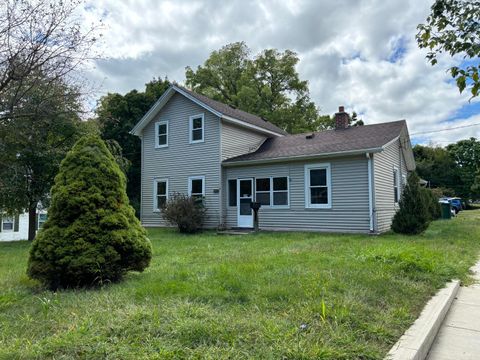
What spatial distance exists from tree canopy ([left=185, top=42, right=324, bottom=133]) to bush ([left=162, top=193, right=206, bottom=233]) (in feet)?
68.0

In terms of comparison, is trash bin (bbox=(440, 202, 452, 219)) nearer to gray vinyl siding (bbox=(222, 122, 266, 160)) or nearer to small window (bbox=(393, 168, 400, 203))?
small window (bbox=(393, 168, 400, 203))

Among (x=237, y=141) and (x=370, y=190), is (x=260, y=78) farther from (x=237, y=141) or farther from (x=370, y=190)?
(x=370, y=190)

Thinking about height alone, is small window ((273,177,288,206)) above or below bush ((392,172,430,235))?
above

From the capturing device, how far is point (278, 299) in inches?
153

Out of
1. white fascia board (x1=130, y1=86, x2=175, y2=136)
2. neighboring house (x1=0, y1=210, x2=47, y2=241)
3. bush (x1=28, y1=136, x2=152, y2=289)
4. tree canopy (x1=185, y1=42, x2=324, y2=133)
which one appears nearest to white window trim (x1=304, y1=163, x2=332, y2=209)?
white fascia board (x1=130, y1=86, x2=175, y2=136)

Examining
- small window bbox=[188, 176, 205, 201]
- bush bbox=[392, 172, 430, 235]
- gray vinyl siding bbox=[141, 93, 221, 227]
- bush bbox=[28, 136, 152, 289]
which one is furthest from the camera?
small window bbox=[188, 176, 205, 201]

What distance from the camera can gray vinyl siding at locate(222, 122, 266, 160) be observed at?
14.8 metres

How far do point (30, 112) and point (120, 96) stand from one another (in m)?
19.6

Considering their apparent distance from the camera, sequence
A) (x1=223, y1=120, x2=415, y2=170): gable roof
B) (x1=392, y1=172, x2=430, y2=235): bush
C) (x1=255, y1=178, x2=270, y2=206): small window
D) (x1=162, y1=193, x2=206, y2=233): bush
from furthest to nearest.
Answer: (x1=255, y1=178, x2=270, y2=206): small window < (x1=162, y1=193, x2=206, y2=233): bush < (x1=223, y1=120, x2=415, y2=170): gable roof < (x1=392, y1=172, x2=430, y2=235): bush

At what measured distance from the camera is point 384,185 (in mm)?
12680

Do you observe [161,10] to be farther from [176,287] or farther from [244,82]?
[244,82]

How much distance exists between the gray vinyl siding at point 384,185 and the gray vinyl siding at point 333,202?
0.53m

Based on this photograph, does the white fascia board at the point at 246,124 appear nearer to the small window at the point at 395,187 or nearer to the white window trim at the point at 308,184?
the white window trim at the point at 308,184

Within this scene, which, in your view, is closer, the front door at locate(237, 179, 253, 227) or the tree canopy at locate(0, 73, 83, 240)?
the tree canopy at locate(0, 73, 83, 240)
